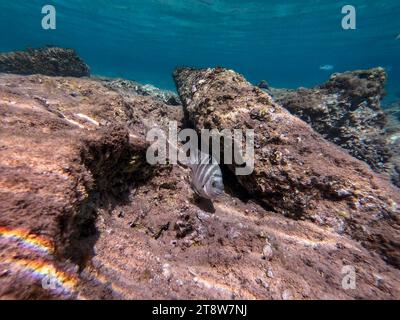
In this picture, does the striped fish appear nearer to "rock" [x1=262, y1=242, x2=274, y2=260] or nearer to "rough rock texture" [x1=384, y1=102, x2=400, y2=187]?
"rock" [x1=262, y1=242, x2=274, y2=260]

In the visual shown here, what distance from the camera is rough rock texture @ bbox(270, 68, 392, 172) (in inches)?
227

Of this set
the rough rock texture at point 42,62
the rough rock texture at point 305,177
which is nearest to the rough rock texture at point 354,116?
the rough rock texture at point 305,177

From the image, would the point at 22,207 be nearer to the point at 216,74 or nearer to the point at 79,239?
the point at 79,239

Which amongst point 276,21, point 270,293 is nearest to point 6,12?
point 276,21

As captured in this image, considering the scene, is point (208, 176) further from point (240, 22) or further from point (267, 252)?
point (240, 22)

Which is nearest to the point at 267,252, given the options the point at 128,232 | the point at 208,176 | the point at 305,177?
the point at 208,176

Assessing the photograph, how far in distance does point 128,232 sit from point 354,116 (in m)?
5.84

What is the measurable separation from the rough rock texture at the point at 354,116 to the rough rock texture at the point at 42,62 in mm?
7925

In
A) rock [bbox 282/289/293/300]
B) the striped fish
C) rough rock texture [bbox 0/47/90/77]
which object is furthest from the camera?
Result: rough rock texture [bbox 0/47/90/77]

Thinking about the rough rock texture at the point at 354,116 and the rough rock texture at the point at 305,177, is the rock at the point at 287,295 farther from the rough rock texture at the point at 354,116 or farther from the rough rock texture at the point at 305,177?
the rough rock texture at the point at 354,116

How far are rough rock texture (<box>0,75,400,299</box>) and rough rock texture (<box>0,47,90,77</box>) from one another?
22.5ft

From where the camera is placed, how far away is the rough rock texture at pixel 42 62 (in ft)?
28.5

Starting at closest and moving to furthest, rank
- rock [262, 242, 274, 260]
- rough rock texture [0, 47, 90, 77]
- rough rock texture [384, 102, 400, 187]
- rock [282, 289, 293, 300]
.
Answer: rock [282, 289, 293, 300]
rock [262, 242, 274, 260]
rough rock texture [384, 102, 400, 187]
rough rock texture [0, 47, 90, 77]

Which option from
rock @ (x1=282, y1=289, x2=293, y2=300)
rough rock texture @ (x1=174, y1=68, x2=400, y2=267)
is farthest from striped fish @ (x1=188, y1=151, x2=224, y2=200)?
rock @ (x1=282, y1=289, x2=293, y2=300)
